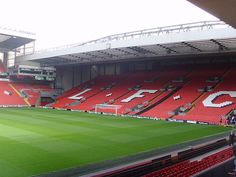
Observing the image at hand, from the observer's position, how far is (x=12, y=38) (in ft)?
131

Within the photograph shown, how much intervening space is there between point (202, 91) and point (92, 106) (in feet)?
41.5

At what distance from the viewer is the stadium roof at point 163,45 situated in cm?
2311

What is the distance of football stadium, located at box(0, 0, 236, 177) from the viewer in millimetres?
10312

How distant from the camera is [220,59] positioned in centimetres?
3412

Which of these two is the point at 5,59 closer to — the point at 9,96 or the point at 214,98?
the point at 9,96

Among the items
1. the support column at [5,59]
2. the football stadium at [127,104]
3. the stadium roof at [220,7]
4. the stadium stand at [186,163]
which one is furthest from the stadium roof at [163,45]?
the stadium roof at [220,7]

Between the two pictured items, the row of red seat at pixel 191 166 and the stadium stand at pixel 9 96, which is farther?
the stadium stand at pixel 9 96

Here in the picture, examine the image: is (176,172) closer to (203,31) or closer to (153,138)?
(153,138)

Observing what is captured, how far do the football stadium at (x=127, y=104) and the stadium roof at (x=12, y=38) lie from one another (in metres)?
0.12

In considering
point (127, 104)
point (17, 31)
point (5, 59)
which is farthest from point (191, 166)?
point (5, 59)

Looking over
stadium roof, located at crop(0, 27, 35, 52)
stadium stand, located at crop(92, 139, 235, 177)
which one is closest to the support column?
stadium roof, located at crop(0, 27, 35, 52)

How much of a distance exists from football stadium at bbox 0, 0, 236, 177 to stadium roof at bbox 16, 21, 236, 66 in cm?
9

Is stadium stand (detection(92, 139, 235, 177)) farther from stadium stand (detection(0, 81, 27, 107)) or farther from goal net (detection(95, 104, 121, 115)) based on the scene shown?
stadium stand (detection(0, 81, 27, 107))

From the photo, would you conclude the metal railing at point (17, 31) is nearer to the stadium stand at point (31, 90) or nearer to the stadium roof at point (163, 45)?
the stadium roof at point (163, 45)
